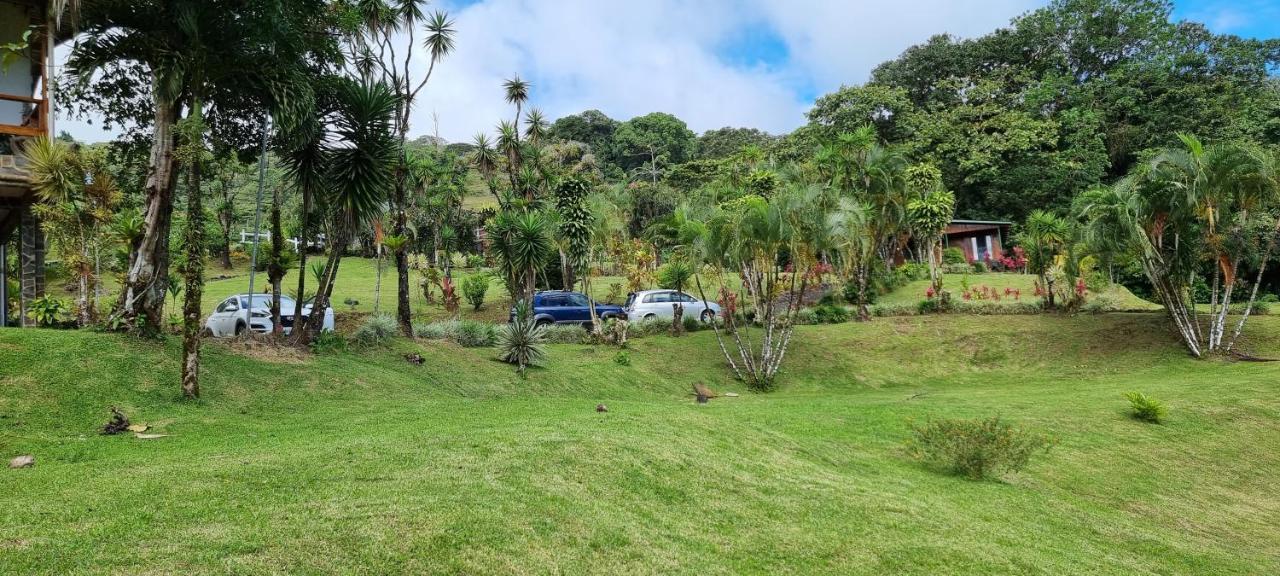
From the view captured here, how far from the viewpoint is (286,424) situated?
9812 millimetres

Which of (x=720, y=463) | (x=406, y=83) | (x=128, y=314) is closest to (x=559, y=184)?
(x=406, y=83)

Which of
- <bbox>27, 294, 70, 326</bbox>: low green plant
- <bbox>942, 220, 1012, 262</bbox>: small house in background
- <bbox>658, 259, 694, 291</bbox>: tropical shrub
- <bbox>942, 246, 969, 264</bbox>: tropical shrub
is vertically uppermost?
<bbox>942, 220, 1012, 262</bbox>: small house in background

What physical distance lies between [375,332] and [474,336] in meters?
3.31

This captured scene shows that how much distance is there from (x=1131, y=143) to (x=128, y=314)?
51.8 meters

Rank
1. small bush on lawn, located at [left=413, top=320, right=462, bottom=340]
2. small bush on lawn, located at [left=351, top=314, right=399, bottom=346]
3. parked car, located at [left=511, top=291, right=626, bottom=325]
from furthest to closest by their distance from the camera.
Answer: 1. parked car, located at [left=511, top=291, right=626, bottom=325]
2. small bush on lawn, located at [left=413, top=320, right=462, bottom=340]
3. small bush on lawn, located at [left=351, top=314, right=399, bottom=346]

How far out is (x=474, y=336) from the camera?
19.2 meters

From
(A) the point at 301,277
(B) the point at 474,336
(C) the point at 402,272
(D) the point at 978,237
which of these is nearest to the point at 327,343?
(A) the point at 301,277

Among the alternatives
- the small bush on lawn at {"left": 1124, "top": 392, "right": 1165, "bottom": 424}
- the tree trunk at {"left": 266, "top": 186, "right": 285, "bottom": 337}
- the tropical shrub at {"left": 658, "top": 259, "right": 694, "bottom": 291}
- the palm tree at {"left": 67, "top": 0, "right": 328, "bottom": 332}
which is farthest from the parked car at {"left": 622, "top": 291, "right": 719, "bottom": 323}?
the palm tree at {"left": 67, "top": 0, "right": 328, "bottom": 332}

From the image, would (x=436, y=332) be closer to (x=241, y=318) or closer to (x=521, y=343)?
(x=521, y=343)

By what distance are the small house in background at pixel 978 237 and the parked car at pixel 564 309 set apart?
1029 inches

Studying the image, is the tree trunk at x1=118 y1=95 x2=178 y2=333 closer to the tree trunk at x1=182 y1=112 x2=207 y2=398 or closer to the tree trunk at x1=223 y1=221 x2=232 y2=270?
the tree trunk at x1=182 y1=112 x2=207 y2=398

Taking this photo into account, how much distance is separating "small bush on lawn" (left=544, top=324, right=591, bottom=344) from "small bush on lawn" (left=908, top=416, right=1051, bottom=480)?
12420 millimetres

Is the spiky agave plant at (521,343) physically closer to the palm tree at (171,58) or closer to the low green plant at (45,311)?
the palm tree at (171,58)

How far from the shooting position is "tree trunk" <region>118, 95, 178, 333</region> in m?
12.0
